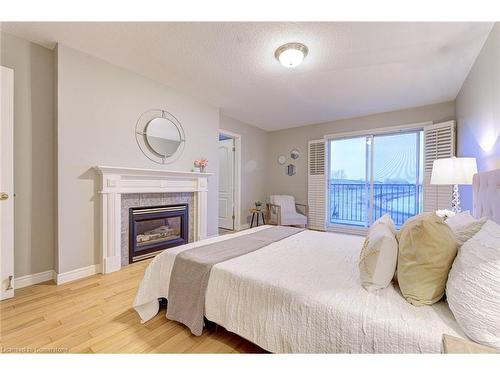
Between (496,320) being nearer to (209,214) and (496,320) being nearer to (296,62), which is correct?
(296,62)

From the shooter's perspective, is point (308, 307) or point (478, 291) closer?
point (478, 291)

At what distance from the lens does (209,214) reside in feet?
Result: 12.6

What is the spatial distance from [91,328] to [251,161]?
4.09 metres

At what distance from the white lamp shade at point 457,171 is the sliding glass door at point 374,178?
176cm

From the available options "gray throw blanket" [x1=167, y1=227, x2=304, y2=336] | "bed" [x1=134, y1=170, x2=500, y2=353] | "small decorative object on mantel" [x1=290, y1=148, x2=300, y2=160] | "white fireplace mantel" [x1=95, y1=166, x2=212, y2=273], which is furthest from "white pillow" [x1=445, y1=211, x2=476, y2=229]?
"small decorative object on mantel" [x1=290, y1=148, x2=300, y2=160]

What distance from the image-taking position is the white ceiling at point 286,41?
194 centimetres

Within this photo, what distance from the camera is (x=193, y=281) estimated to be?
1.48 metres

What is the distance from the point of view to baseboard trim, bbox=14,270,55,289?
212 centimetres

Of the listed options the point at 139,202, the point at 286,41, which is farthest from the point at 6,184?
the point at 286,41

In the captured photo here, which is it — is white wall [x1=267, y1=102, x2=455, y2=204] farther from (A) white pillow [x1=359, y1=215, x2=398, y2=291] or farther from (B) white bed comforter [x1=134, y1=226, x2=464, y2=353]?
Answer: (A) white pillow [x1=359, y1=215, x2=398, y2=291]

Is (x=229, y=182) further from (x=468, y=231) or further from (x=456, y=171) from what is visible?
(x=468, y=231)

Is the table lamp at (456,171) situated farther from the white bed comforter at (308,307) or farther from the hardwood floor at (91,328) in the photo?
the hardwood floor at (91,328)

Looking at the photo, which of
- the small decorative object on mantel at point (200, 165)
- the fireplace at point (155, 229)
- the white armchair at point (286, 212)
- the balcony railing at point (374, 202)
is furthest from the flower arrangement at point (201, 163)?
the balcony railing at point (374, 202)

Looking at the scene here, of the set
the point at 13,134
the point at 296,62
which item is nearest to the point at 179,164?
the point at 13,134
